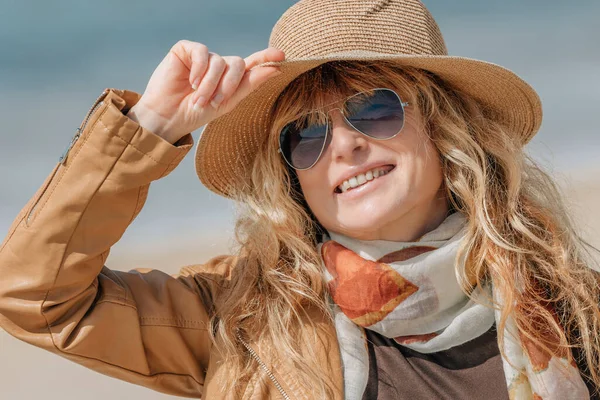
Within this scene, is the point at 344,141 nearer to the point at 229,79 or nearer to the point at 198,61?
the point at 229,79

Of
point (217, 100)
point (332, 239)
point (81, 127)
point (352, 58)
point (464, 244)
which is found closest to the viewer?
point (81, 127)

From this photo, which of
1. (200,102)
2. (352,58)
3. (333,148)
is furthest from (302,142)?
(200,102)

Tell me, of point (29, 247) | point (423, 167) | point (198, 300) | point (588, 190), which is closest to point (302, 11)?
point (423, 167)

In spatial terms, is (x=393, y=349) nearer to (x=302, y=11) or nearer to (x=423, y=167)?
(x=423, y=167)

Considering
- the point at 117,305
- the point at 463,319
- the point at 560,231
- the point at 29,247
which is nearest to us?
the point at 29,247

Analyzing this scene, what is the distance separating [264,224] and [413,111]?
676 millimetres

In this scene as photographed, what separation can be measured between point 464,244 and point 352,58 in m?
0.74

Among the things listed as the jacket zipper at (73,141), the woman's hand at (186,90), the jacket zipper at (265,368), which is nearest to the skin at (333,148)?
the woman's hand at (186,90)

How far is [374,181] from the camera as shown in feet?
8.18

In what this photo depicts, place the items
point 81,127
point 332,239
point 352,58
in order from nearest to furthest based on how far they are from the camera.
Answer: point 81,127 < point 352,58 < point 332,239

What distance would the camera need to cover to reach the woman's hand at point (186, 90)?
218 cm

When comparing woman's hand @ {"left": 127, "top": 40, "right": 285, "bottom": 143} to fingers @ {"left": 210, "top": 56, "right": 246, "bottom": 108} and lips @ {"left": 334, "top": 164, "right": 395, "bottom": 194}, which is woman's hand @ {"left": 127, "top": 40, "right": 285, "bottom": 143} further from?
lips @ {"left": 334, "top": 164, "right": 395, "bottom": 194}

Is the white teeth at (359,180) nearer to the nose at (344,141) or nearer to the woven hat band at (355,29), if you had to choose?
the nose at (344,141)

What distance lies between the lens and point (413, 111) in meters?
2.61
